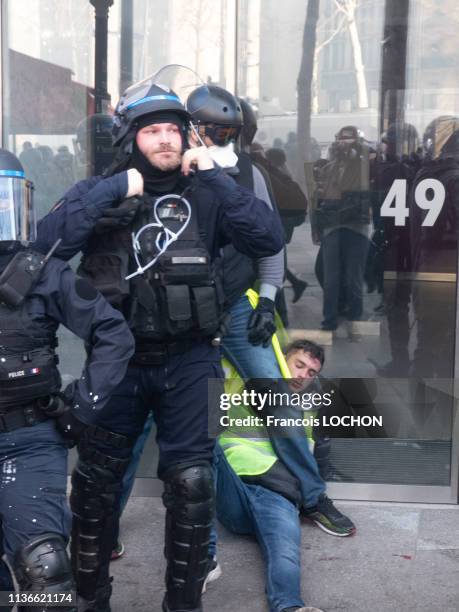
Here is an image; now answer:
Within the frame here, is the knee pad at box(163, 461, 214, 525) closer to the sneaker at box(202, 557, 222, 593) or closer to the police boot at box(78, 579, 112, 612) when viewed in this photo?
the police boot at box(78, 579, 112, 612)

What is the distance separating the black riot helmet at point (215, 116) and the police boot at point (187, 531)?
138 centimetres

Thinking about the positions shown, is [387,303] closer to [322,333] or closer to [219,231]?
[322,333]

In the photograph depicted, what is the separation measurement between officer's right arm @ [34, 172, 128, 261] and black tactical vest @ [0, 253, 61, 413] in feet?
1.25

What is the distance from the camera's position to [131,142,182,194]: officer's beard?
3445 mm

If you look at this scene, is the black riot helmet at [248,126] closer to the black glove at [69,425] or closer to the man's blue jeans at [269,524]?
the man's blue jeans at [269,524]

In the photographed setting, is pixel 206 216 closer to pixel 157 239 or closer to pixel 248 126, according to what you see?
pixel 157 239

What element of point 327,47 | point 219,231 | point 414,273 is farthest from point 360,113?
point 219,231

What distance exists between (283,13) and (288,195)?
0.87m

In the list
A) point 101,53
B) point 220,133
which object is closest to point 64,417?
point 220,133

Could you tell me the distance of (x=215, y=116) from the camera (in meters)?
4.02

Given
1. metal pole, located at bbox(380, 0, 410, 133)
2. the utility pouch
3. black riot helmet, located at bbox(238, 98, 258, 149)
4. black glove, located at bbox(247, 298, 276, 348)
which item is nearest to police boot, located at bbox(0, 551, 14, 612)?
the utility pouch

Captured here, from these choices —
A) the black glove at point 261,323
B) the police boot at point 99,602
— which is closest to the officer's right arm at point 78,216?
the black glove at point 261,323

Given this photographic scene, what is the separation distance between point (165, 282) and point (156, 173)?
390 millimetres

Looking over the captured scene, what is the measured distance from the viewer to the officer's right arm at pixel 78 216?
335 cm
